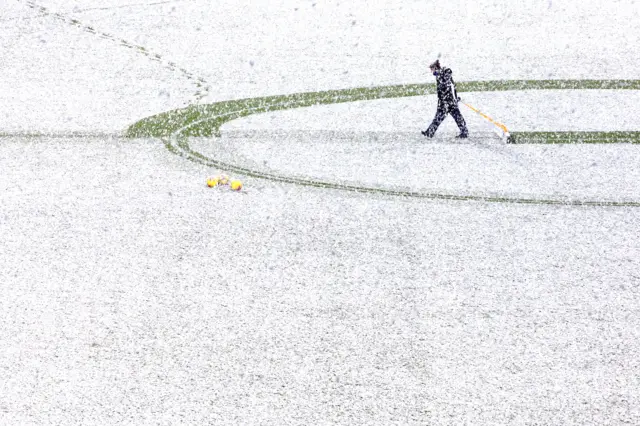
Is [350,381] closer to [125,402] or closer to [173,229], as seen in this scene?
[125,402]

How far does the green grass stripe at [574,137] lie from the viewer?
1384 cm

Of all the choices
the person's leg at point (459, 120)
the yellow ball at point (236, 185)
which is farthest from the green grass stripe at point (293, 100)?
the yellow ball at point (236, 185)

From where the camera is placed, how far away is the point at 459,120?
13859mm

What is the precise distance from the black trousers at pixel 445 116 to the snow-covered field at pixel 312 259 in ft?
1.37

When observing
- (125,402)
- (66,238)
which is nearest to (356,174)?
(66,238)

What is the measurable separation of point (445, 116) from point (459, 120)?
0.28 metres

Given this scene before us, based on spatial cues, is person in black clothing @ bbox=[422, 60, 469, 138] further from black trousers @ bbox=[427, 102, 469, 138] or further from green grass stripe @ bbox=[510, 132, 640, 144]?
green grass stripe @ bbox=[510, 132, 640, 144]

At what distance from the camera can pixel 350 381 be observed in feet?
24.0

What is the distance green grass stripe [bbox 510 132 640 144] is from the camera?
545 inches

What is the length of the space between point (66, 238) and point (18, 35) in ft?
39.4

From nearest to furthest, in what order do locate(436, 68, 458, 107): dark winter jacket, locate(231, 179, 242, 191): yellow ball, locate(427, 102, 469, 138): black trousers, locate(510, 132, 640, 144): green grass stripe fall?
locate(231, 179, 242, 191): yellow ball
locate(436, 68, 458, 107): dark winter jacket
locate(427, 102, 469, 138): black trousers
locate(510, 132, 640, 144): green grass stripe

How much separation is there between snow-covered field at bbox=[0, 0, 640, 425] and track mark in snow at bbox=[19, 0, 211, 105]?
200 mm

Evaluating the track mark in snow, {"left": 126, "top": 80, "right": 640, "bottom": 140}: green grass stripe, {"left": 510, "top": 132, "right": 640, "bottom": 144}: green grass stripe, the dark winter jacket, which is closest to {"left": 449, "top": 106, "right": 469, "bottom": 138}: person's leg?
the dark winter jacket

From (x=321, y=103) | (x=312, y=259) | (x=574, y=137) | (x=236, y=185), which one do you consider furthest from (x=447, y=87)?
(x=312, y=259)
